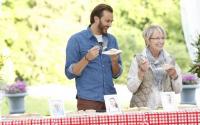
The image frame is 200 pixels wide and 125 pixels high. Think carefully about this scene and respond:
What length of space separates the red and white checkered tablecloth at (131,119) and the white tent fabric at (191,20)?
270 cm

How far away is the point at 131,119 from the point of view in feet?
10.4

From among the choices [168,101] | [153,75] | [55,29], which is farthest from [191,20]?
[55,29]

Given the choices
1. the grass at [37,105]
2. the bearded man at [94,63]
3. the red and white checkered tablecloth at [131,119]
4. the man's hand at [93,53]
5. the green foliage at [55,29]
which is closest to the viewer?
the red and white checkered tablecloth at [131,119]

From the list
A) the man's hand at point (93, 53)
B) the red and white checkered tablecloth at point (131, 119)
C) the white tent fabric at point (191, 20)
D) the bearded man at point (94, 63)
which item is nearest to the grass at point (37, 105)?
the white tent fabric at point (191, 20)

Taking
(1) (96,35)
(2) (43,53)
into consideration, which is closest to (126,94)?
(2) (43,53)

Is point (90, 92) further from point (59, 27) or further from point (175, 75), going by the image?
point (59, 27)

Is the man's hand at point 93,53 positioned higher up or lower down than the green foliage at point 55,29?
lower down

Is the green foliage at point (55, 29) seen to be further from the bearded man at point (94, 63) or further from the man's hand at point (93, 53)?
the man's hand at point (93, 53)

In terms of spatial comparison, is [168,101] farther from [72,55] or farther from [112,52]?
[72,55]

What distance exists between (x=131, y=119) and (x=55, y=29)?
7182 mm

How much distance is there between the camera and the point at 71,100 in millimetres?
10062

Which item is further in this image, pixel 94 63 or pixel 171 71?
pixel 94 63

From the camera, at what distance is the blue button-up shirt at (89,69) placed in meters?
3.57

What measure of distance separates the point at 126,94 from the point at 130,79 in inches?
264
